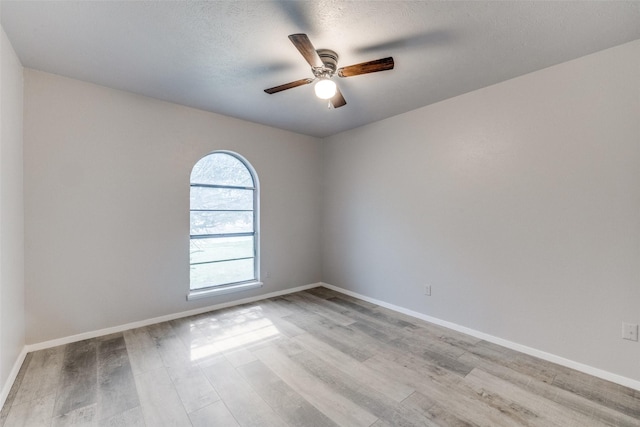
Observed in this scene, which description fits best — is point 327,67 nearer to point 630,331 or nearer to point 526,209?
point 526,209

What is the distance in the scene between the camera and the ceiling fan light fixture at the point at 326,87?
2.20 m

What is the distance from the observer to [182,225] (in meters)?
3.45

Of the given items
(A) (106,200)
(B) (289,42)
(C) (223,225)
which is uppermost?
(B) (289,42)

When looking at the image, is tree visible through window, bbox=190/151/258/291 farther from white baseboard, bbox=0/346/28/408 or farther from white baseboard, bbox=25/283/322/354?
white baseboard, bbox=0/346/28/408

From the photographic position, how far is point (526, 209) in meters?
2.64

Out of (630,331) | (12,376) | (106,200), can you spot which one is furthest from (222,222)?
(630,331)

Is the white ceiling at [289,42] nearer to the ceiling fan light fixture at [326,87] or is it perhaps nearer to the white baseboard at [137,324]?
the ceiling fan light fixture at [326,87]

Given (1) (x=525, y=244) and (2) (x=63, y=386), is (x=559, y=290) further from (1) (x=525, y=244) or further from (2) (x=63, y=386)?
(2) (x=63, y=386)

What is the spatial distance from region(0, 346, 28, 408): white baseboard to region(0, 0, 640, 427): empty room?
0.02m

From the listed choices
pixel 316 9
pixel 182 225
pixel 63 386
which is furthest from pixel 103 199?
pixel 316 9

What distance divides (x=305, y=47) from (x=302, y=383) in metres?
2.42

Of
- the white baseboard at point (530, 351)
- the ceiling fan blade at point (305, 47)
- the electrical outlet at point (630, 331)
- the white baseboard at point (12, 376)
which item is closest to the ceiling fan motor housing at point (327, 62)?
the ceiling fan blade at point (305, 47)

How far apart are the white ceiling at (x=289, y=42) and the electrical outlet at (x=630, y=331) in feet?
7.08

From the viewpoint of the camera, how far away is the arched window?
371 cm
